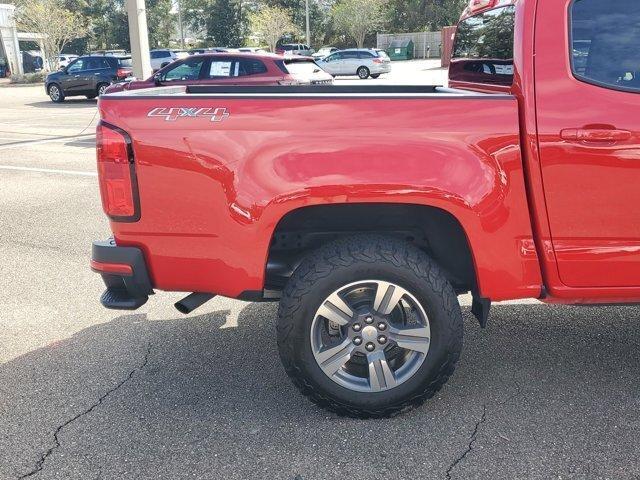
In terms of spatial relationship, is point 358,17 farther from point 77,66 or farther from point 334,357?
point 334,357

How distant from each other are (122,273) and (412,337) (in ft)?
4.57

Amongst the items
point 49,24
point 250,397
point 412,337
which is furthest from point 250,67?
point 49,24

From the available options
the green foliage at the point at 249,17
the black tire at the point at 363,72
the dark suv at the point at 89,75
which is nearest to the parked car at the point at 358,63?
the black tire at the point at 363,72

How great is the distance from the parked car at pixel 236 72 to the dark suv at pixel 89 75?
8.89 meters

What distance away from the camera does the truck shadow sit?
2.80 m

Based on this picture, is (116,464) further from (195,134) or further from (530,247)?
(530,247)

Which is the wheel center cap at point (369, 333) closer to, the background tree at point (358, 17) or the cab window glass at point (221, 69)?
the cab window glass at point (221, 69)

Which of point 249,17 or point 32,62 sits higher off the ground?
point 249,17

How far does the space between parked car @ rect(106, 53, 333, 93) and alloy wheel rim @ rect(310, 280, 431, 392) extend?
11.9 metres

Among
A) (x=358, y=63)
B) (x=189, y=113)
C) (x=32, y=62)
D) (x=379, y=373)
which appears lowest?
(x=379, y=373)

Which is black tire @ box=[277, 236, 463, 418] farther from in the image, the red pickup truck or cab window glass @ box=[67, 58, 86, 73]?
cab window glass @ box=[67, 58, 86, 73]

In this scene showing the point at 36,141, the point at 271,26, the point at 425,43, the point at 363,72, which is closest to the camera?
the point at 36,141

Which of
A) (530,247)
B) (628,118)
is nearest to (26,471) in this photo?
(530,247)

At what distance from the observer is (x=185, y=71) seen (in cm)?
1525
